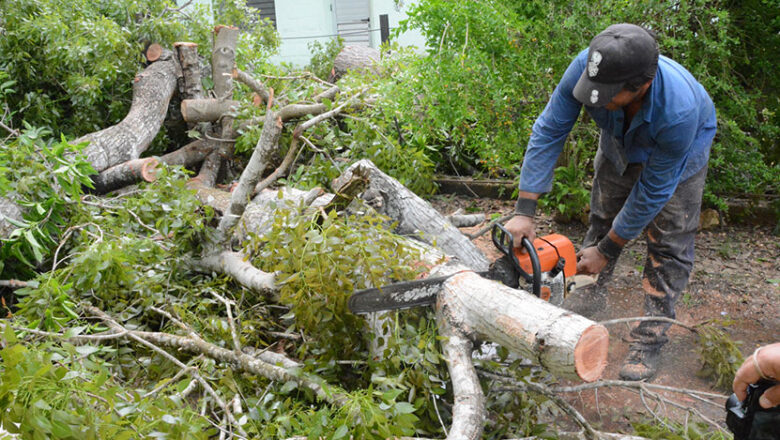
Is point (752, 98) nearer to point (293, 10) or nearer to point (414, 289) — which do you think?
point (414, 289)

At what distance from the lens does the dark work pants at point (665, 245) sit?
115 inches

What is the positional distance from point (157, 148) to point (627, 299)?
476cm

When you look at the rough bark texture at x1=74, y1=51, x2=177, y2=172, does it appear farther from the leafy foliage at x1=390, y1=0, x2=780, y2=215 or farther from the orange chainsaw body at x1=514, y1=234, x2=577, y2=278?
the orange chainsaw body at x1=514, y1=234, x2=577, y2=278

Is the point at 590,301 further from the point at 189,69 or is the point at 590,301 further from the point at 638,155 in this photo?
the point at 189,69

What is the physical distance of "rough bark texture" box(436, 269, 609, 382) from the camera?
5.92 ft

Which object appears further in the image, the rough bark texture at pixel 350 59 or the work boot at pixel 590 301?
the rough bark texture at pixel 350 59

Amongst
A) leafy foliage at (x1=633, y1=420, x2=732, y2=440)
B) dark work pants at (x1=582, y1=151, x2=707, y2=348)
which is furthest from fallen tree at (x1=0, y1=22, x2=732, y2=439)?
dark work pants at (x1=582, y1=151, x2=707, y2=348)

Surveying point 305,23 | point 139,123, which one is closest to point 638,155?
point 139,123

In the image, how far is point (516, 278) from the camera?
2549mm

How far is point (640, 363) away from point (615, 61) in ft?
5.54

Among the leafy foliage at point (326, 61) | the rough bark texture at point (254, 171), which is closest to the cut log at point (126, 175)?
the rough bark texture at point (254, 171)

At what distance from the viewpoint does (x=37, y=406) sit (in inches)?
54.9

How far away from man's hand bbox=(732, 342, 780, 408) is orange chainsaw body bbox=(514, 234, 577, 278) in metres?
1.14

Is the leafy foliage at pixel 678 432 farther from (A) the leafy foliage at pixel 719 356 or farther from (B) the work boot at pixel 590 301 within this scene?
(B) the work boot at pixel 590 301
